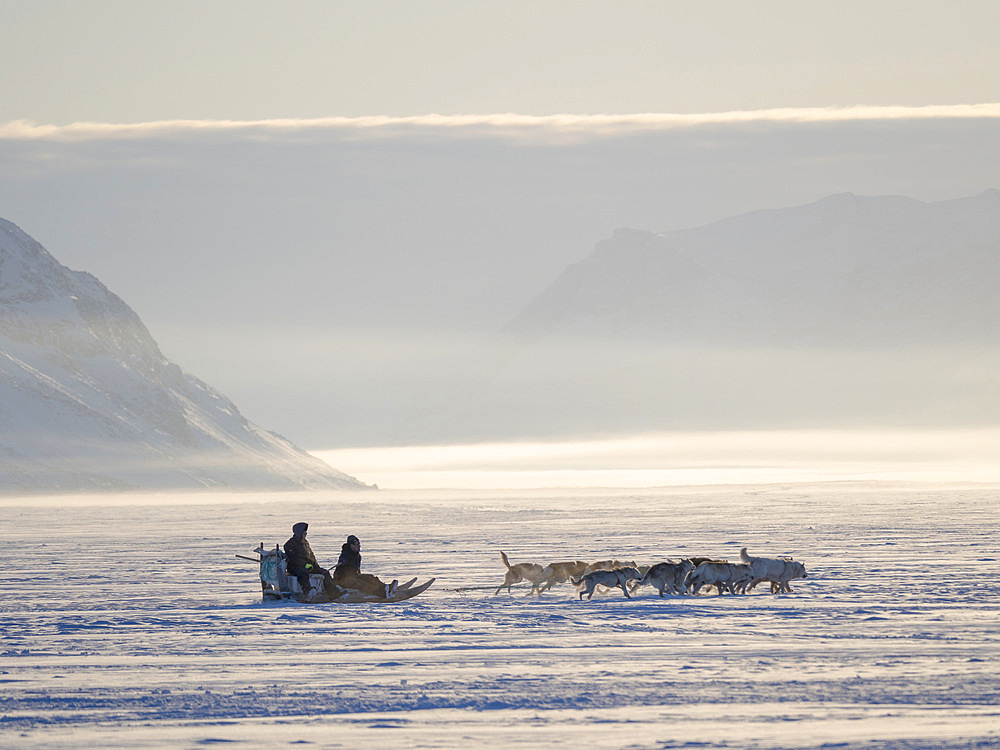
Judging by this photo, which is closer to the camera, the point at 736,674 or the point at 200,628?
the point at 736,674

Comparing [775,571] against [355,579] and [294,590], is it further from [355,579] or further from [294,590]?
[294,590]

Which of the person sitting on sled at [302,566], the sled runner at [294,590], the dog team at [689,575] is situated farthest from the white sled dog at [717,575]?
the person sitting on sled at [302,566]

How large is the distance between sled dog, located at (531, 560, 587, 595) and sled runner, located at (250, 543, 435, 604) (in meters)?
1.94

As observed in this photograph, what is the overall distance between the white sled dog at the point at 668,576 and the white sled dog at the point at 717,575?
0.11m

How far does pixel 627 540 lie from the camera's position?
3991cm

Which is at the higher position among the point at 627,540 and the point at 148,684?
the point at 627,540

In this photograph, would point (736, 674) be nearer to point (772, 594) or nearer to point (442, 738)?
point (442, 738)

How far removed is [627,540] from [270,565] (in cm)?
1874

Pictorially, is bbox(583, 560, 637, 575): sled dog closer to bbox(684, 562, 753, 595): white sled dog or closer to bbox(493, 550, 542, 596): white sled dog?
bbox(493, 550, 542, 596): white sled dog

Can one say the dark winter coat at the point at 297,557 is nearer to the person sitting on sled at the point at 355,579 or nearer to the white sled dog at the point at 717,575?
the person sitting on sled at the point at 355,579

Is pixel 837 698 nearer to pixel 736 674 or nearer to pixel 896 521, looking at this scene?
pixel 736 674

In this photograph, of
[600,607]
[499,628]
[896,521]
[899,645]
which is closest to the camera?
[899,645]

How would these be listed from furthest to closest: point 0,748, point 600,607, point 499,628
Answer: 1. point 600,607
2. point 499,628
3. point 0,748

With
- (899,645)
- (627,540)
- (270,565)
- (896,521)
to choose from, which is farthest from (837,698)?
(896,521)
